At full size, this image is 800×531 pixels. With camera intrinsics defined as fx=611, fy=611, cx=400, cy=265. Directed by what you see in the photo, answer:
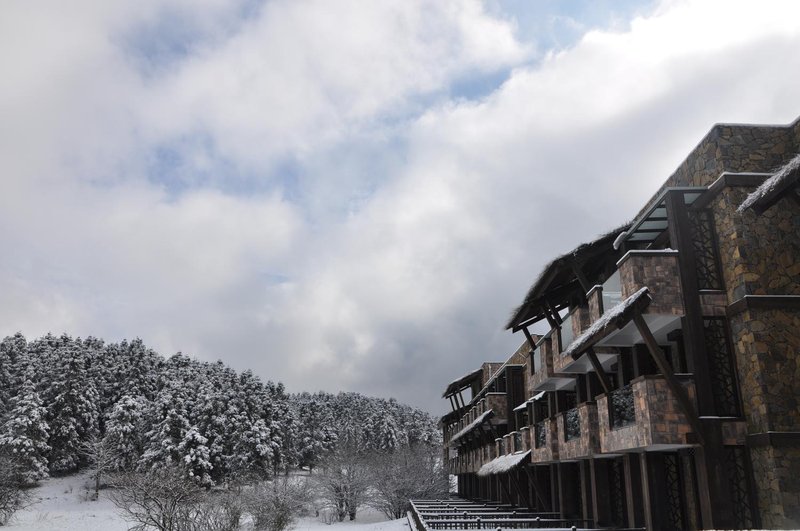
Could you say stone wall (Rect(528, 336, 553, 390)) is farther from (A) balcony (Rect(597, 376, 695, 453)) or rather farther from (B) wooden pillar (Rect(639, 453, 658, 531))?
(A) balcony (Rect(597, 376, 695, 453))

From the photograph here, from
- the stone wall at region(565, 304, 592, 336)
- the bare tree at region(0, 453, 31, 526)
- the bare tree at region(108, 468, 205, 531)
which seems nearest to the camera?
the stone wall at region(565, 304, 592, 336)

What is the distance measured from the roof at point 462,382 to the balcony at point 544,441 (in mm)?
25141

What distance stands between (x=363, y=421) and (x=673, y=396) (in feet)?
294

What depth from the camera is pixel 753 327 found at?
38.4 feet

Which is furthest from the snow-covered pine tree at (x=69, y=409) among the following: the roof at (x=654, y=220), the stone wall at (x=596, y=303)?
the roof at (x=654, y=220)

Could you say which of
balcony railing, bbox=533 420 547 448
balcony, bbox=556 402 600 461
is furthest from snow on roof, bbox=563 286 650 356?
balcony railing, bbox=533 420 547 448

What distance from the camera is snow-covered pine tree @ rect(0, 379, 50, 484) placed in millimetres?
49719

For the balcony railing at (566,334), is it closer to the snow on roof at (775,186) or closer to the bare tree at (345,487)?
the snow on roof at (775,186)

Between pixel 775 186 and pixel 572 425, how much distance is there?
1110 centimetres

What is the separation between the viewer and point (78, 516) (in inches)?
1877

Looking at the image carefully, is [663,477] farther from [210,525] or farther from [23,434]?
[23,434]

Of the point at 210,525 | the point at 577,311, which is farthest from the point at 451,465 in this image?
the point at 577,311

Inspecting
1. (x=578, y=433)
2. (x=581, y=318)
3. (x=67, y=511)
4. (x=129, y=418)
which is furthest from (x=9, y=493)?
(x=581, y=318)

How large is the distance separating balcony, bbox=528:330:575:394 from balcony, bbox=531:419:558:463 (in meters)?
1.43
